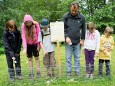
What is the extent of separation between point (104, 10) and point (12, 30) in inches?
793

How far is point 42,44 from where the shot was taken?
9.29 metres

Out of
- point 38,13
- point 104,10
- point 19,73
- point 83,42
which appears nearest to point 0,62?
point 19,73

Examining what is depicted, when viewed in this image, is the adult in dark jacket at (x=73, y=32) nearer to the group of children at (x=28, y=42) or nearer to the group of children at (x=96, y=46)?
the group of children at (x=96, y=46)

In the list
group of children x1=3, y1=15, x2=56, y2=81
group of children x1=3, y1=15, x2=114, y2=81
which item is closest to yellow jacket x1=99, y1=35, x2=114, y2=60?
group of children x1=3, y1=15, x2=114, y2=81

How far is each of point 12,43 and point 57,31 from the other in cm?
125

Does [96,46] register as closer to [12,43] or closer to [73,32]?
[73,32]

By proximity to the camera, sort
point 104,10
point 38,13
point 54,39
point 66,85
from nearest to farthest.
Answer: point 66,85 → point 54,39 → point 104,10 → point 38,13

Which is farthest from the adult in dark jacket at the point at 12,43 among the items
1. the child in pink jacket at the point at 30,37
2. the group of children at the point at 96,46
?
the group of children at the point at 96,46

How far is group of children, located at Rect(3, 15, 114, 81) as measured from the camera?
907 centimetres

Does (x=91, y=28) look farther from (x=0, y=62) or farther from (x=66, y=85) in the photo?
(x=0, y=62)

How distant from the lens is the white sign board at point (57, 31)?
912cm

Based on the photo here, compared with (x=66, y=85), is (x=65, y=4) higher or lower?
higher

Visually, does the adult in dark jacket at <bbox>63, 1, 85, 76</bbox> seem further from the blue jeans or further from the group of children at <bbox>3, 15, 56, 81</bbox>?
the group of children at <bbox>3, 15, 56, 81</bbox>

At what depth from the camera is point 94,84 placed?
8742mm
